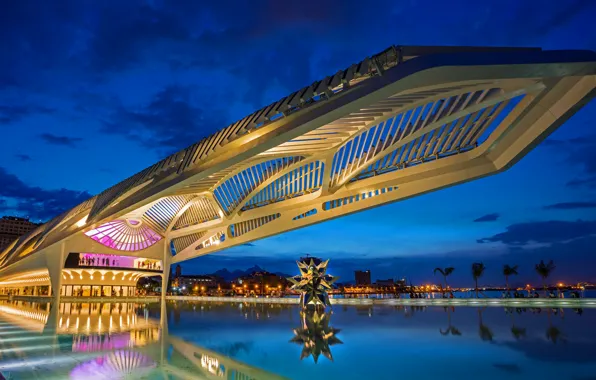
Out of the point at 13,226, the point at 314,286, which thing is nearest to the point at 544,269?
the point at 314,286

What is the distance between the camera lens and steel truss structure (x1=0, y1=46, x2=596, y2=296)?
30.0 ft

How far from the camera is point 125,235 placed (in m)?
44.2

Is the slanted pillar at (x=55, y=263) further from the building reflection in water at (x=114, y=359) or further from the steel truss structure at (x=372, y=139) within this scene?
the building reflection in water at (x=114, y=359)

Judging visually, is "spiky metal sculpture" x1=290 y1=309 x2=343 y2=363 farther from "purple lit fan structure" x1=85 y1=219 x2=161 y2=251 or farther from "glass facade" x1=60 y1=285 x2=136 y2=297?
"glass facade" x1=60 y1=285 x2=136 y2=297

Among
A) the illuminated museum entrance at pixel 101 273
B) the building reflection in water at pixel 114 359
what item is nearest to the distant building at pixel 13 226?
the illuminated museum entrance at pixel 101 273

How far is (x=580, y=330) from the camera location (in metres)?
9.80

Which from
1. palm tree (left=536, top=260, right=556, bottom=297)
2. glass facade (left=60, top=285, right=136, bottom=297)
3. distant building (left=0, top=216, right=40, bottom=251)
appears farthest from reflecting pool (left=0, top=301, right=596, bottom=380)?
distant building (left=0, top=216, right=40, bottom=251)

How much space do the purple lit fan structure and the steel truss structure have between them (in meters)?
8.03

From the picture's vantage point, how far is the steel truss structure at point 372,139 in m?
9.15

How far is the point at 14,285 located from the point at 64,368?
7994 cm

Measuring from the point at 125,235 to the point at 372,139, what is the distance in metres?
35.7

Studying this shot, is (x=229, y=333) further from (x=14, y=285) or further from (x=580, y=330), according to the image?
(x=14, y=285)

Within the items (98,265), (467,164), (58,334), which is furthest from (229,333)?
(98,265)

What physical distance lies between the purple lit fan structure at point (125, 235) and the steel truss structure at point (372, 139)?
8030 mm
